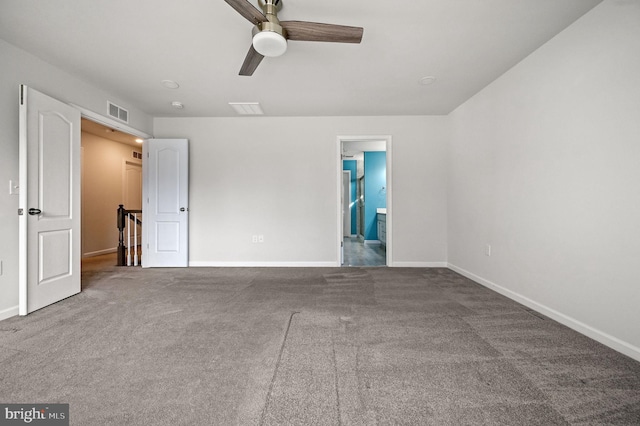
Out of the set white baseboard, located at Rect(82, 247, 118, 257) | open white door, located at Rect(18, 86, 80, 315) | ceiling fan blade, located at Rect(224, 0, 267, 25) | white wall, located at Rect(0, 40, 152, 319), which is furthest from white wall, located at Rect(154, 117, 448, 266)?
white baseboard, located at Rect(82, 247, 118, 257)

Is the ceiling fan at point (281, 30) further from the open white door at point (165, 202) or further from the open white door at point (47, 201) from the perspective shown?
the open white door at point (165, 202)

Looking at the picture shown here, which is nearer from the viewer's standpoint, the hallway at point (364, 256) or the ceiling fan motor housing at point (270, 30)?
the ceiling fan motor housing at point (270, 30)

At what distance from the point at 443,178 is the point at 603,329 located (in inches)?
107

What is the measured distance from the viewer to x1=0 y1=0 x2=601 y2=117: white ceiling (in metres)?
1.90

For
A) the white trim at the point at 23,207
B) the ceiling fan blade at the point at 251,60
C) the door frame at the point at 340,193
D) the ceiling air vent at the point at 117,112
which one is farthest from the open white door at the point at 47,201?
the door frame at the point at 340,193

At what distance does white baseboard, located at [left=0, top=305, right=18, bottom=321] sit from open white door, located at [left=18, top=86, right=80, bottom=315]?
57 mm

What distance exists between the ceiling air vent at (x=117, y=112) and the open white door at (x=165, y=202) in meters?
0.52

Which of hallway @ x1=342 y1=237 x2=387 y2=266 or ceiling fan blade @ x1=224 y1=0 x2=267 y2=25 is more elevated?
ceiling fan blade @ x1=224 y1=0 x2=267 y2=25

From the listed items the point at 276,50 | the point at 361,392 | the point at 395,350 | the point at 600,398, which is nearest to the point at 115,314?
the point at 361,392

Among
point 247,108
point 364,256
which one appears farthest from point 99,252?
point 364,256

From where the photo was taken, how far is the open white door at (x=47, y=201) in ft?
7.57

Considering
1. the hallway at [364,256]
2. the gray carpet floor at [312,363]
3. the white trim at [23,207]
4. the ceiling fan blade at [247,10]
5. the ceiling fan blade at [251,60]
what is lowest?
the gray carpet floor at [312,363]

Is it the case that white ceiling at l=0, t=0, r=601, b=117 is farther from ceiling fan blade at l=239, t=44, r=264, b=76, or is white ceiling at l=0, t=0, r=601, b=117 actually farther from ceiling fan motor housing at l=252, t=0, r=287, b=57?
ceiling fan blade at l=239, t=44, r=264, b=76

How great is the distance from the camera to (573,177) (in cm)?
204
